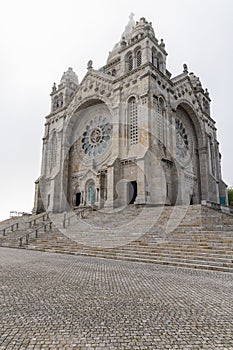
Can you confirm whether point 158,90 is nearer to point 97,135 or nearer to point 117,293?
point 97,135

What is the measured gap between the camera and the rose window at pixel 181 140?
27844 mm

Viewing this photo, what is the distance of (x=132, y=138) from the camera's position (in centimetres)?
2352

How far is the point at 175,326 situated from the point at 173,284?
2.51 meters

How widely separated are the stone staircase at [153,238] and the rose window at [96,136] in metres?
12.7

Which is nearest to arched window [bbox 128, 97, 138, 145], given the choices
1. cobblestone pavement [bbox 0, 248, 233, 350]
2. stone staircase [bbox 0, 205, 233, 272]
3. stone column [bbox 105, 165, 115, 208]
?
stone column [bbox 105, 165, 115, 208]

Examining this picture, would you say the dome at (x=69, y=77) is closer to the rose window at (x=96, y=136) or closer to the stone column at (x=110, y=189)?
the rose window at (x=96, y=136)

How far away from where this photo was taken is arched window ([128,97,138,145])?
23391 millimetres

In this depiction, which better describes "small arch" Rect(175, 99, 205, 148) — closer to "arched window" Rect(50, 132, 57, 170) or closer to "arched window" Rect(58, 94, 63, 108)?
"arched window" Rect(58, 94, 63, 108)

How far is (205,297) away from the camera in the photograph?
4.16 metres

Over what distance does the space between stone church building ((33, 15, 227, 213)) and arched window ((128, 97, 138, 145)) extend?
10 centimetres

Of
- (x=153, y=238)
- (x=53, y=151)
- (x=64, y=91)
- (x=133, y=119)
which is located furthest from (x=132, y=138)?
(x=64, y=91)

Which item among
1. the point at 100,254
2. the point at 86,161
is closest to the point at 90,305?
the point at 100,254

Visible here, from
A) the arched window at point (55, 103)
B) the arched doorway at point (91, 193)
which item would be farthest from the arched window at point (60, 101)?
the arched doorway at point (91, 193)

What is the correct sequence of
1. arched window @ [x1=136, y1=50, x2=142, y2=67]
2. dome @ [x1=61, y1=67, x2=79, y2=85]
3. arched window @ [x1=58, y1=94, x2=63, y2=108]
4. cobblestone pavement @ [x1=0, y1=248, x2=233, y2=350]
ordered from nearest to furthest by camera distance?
cobblestone pavement @ [x1=0, y1=248, x2=233, y2=350]
arched window @ [x1=136, y1=50, x2=142, y2=67]
arched window @ [x1=58, y1=94, x2=63, y2=108]
dome @ [x1=61, y1=67, x2=79, y2=85]
